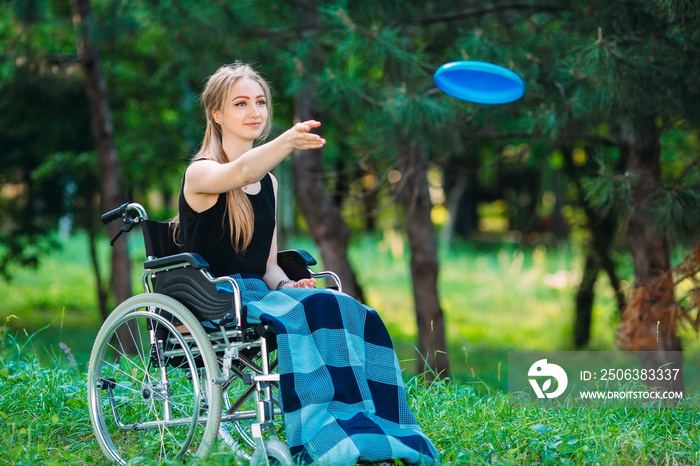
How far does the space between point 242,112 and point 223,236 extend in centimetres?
44

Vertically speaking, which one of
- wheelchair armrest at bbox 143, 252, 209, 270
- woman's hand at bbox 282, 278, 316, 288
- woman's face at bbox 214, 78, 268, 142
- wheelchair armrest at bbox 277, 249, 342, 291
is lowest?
woman's hand at bbox 282, 278, 316, 288

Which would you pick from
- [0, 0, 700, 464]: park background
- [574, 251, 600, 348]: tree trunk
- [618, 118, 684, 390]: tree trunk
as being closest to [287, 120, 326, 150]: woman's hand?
[0, 0, 700, 464]: park background

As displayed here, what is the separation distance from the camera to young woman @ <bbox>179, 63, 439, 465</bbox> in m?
2.22

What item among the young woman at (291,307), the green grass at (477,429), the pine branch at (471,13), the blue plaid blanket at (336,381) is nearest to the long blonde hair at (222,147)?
the young woman at (291,307)

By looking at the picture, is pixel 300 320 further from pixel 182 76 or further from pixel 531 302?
pixel 531 302

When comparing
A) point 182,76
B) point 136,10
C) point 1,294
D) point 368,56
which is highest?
point 136,10

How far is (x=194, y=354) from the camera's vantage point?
8.30 ft

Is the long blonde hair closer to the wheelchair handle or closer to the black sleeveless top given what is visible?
the black sleeveless top

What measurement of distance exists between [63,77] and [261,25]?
2.64 metres

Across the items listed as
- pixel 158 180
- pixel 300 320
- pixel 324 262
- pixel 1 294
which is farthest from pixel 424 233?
pixel 1 294

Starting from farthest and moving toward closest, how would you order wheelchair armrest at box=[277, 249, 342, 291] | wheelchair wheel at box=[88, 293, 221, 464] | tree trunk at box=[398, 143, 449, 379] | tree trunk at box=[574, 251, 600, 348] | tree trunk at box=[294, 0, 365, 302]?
tree trunk at box=[574, 251, 600, 348] < tree trunk at box=[294, 0, 365, 302] < tree trunk at box=[398, 143, 449, 379] < wheelchair armrest at box=[277, 249, 342, 291] < wheelchair wheel at box=[88, 293, 221, 464]

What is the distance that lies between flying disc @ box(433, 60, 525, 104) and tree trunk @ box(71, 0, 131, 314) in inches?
144

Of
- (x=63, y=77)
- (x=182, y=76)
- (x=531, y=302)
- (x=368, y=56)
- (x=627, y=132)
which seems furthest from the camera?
(x=531, y=302)

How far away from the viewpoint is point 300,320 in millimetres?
2301
